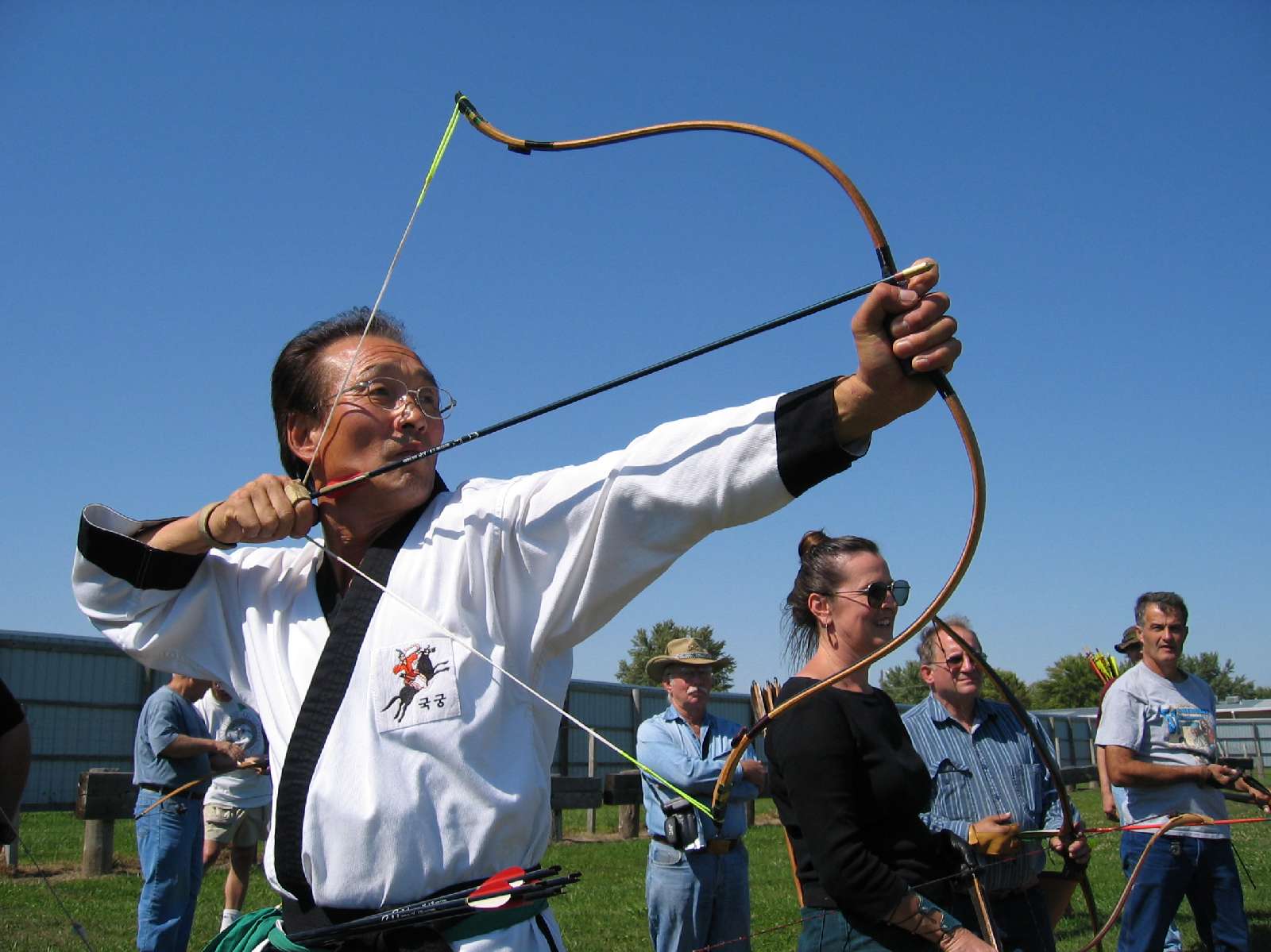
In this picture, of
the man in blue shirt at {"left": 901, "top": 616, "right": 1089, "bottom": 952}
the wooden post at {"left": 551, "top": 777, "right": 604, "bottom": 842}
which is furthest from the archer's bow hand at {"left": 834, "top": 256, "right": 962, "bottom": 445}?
the wooden post at {"left": 551, "top": 777, "right": 604, "bottom": 842}

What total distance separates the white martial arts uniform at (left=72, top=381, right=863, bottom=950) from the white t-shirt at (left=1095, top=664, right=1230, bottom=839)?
15.6 feet

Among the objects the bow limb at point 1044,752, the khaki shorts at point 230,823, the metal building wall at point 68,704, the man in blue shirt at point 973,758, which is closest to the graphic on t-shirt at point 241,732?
the khaki shorts at point 230,823

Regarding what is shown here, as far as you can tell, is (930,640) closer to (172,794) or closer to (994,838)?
(994,838)

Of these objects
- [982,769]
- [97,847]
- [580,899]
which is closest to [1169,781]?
[982,769]

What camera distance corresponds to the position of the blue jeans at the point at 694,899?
Result: 5898mm

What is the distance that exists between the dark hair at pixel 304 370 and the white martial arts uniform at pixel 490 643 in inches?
20.8

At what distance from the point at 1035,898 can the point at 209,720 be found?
5.84 m

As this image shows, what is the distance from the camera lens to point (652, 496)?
2000 mm

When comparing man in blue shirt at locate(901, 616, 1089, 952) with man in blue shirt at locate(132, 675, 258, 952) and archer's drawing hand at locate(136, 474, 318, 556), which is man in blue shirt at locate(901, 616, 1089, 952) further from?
man in blue shirt at locate(132, 675, 258, 952)

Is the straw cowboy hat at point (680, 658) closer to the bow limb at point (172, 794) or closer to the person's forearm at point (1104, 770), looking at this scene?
the person's forearm at point (1104, 770)

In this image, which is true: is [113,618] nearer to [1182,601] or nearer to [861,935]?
[861,935]

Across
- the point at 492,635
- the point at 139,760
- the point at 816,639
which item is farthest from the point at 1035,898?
the point at 139,760

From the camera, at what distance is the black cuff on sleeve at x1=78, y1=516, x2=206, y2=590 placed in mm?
2459

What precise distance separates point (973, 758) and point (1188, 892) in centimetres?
202
